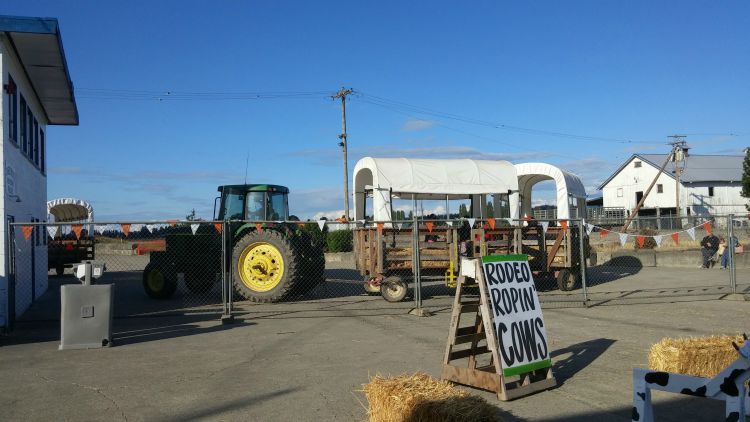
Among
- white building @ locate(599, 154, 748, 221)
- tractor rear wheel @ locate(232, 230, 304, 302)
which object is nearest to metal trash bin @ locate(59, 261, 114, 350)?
tractor rear wheel @ locate(232, 230, 304, 302)

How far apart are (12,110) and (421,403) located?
10702 mm

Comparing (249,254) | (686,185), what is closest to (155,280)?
(249,254)

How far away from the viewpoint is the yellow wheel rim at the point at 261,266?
526 inches

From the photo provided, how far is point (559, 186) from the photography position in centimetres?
1750

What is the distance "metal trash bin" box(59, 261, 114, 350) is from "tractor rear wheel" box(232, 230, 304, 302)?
4315mm

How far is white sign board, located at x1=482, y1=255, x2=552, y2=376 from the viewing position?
20.3 ft

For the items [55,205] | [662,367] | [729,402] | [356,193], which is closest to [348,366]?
[662,367]

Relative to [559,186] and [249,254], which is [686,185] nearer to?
[559,186]

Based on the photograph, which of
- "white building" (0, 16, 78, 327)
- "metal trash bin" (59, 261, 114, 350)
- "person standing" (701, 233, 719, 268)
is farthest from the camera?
"person standing" (701, 233, 719, 268)

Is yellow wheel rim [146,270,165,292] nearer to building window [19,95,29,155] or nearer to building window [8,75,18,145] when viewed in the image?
building window [19,95,29,155]

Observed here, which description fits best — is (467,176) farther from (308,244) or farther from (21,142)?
(21,142)

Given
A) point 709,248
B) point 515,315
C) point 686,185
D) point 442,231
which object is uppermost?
point 686,185

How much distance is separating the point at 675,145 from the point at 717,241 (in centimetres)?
3883

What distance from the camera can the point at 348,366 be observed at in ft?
24.9
